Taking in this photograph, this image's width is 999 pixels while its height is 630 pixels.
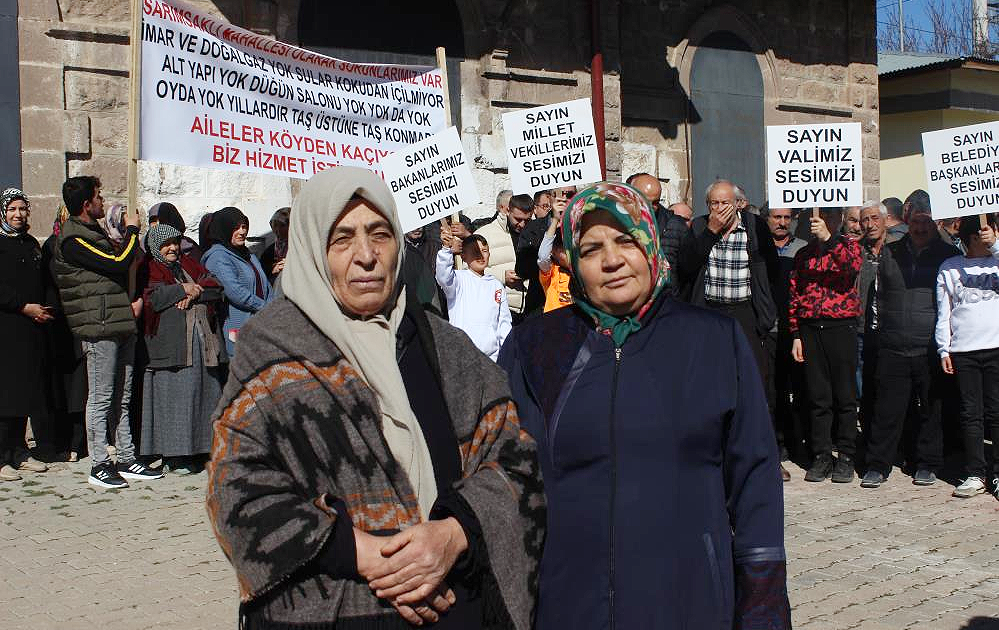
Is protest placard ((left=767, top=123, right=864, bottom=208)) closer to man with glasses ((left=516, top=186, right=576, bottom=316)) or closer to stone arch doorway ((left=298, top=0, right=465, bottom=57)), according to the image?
man with glasses ((left=516, top=186, right=576, bottom=316))

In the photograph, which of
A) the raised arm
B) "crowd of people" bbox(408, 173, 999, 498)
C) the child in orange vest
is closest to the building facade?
"crowd of people" bbox(408, 173, 999, 498)

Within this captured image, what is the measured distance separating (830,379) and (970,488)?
4.18 feet

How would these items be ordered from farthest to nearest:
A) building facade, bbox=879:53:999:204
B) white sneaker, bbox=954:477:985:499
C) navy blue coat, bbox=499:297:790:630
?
building facade, bbox=879:53:999:204 → white sneaker, bbox=954:477:985:499 → navy blue coat, bbox=499:297:790:630

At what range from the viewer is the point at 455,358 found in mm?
2912

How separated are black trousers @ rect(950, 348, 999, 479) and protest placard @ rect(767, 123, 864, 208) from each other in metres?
1.40

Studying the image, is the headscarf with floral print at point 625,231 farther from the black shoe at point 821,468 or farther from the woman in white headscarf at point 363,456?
the black shoe at point 821,468

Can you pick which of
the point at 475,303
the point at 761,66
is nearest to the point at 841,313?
the point at 475,303

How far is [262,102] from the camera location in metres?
8.49

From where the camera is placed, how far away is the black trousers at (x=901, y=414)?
8828 mm

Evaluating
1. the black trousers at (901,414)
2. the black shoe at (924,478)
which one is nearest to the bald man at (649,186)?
the black trousers at (901,414)

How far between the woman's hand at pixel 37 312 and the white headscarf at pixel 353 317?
6.57 meters

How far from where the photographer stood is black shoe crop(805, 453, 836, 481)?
8.83 metres

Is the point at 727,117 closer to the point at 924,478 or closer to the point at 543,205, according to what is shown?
the point at 543,205

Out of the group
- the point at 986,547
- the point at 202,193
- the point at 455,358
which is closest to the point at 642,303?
the point at 455,358
